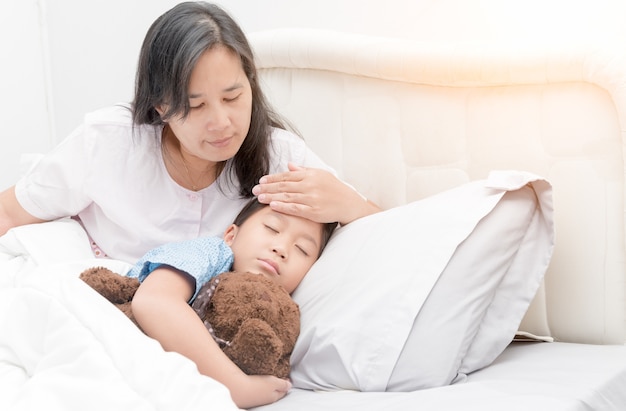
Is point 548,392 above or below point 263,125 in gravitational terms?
below

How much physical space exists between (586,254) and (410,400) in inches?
19.2

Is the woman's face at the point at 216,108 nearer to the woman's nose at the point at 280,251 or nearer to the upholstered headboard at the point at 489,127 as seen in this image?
the woman's nose at the point at 280,251

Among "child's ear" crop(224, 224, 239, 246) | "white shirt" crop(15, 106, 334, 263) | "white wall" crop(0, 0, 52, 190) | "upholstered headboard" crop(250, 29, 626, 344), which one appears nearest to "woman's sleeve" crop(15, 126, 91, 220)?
"white shirt" crop(15, 106, 334, 263)

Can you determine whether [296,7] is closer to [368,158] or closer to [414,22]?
[414,22]

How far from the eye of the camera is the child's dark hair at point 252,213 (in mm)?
1485

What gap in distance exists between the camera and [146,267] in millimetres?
1293

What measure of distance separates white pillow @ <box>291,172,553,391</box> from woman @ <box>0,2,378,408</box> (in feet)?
0.67

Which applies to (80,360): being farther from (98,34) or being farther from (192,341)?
(98,34)

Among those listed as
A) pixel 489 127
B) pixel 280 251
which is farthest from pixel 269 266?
pixel 489 127

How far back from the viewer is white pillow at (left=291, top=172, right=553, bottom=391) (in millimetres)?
1191

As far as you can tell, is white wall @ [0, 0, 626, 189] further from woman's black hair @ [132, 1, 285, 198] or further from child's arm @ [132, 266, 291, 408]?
child's arm @ [132, 266, 291, 408]

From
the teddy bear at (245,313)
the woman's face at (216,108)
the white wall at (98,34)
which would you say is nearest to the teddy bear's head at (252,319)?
the teddy bear at (245,313)

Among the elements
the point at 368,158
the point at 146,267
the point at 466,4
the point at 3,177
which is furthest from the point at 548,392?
the point at 3,177

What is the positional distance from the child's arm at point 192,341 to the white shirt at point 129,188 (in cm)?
45
